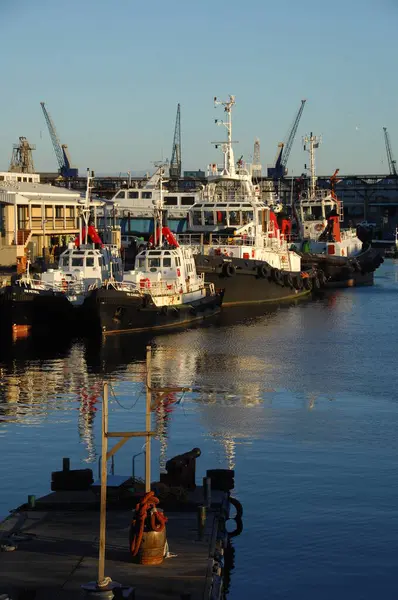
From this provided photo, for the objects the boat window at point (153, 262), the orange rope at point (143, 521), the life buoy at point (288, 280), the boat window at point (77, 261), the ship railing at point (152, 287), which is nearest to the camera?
the orange rope at point (143, 521)

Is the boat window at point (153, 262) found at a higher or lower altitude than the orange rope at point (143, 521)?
higher

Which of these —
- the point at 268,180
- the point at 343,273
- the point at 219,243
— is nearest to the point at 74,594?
the point at 219,243

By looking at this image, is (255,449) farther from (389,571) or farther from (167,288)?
(167,288)

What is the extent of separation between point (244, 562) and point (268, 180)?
562 ft

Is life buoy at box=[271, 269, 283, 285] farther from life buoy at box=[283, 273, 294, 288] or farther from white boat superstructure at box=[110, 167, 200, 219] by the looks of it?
white boat superstructure at box=[110, 167, 200, 219]

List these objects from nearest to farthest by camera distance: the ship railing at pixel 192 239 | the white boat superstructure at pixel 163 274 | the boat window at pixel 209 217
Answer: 1. the white boat superstructure at pixel 163 274
2. the ship railing at pixel 192 239
3. the boat window at pixel 209 217

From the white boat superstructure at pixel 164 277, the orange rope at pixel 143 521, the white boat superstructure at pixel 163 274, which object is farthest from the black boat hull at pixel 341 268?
the orange rope at pixel 143 521

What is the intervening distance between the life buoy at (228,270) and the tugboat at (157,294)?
204cm

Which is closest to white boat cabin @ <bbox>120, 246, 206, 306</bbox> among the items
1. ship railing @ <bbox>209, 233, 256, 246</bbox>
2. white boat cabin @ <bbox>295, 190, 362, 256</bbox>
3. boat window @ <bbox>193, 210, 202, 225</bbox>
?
ship railing @ <bbox>209, 233, 256, 246</bbox>

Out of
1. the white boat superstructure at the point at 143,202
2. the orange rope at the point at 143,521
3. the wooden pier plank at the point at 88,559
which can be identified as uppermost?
the white boat superstructure at the point at 143,202

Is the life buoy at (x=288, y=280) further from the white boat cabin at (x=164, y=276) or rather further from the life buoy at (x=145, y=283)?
the life buoy at (x=145, y=283)

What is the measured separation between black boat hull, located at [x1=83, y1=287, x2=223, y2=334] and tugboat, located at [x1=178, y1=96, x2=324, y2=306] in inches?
431

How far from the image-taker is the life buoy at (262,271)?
248ft

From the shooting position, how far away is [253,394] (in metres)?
42.2
